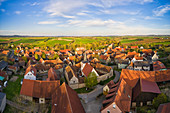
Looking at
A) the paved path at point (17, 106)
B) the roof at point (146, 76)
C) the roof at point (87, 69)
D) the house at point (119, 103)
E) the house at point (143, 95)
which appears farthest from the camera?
the roof at point (87, 69)

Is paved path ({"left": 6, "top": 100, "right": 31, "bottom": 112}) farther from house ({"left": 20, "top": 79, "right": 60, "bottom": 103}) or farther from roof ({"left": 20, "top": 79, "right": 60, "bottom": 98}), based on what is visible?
roof ({"left": 20, "top": 79, "right": 60, "bottom": 98})

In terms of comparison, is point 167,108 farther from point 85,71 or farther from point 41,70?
point 41,70

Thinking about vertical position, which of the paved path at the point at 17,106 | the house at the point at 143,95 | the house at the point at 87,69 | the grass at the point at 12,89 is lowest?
the paved path at the point at 17,106

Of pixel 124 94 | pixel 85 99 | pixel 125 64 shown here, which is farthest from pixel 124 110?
pixel 125 64

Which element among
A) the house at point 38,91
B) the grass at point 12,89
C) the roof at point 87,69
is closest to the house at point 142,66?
the roof at point 87,69

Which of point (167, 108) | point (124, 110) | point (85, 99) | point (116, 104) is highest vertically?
point (167, 108)

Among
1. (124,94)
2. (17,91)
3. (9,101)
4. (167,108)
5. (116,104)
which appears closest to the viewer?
(167,108)

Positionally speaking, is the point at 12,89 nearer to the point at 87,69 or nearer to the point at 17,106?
the point at 17,106

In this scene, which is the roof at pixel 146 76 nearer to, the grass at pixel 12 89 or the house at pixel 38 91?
the house at pixel 38 91
